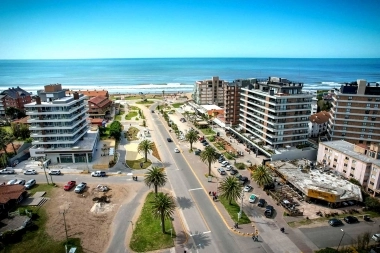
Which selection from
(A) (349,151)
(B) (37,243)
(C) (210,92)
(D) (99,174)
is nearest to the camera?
(B) (37,243)

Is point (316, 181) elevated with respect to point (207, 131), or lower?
lower

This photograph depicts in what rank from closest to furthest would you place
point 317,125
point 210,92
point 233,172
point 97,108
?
1. point 233,172
2. point 317,125
3. point 97,108
4. point 210,92

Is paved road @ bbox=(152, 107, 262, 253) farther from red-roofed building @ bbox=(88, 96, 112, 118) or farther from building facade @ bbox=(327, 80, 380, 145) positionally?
red-roofed building @ bbox=(88, 96, 112, 118)

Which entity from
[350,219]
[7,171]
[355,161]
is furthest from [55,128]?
[355,161]

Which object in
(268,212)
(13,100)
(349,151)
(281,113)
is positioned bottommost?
(268,212)

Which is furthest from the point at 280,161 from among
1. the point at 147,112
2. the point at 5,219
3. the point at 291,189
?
the point at 147,112

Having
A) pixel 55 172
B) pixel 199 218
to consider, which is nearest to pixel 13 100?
pixel 55 172

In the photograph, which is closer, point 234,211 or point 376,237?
point 376,237

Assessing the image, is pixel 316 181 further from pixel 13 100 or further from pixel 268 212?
pixel 13 100

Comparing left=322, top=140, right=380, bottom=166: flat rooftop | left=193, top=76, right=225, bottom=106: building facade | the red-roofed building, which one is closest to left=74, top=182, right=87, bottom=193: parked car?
left=322, top=140, right=380, bottom=166: flat rooftop

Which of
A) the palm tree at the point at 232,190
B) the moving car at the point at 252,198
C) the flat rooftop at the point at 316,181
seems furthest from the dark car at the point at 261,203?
the flat rooftop at the point at 316,181
